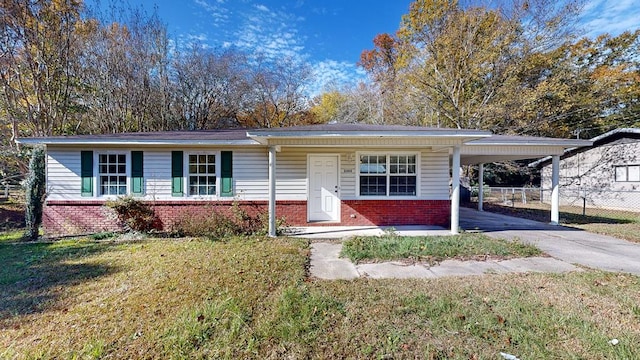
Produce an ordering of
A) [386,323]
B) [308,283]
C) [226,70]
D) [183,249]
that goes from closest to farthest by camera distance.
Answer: [386,323] → [308,283] → [183,249] → [226,70]

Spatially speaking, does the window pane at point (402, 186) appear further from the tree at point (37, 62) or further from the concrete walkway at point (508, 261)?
the tree at point (37, 62)

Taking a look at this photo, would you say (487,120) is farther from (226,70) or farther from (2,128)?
(2,128)

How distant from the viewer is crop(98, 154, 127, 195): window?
7430mm

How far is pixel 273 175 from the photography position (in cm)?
679

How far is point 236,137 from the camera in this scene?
7594 millimetres

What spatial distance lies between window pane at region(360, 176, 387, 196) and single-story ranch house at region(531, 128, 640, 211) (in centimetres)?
1086

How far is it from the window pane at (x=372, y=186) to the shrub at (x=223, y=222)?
8.87 feet

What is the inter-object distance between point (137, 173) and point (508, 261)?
9.33m

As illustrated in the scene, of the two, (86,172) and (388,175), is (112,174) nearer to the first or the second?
(86,172)

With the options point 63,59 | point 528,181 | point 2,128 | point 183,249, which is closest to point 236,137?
point 183,249

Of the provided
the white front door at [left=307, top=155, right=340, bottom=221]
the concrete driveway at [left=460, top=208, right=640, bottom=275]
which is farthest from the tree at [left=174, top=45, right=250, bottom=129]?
the concrete driveway at [left=460, top=208, right=640, bottom=275]

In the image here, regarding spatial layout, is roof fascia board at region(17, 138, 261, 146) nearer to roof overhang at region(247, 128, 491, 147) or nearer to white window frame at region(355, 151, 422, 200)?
roof overhang at region(247, 128, 491, 147)

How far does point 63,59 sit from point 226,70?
28.0 feet

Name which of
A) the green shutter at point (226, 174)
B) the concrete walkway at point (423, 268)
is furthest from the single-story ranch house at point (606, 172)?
the green shutter at point (226, 174)
